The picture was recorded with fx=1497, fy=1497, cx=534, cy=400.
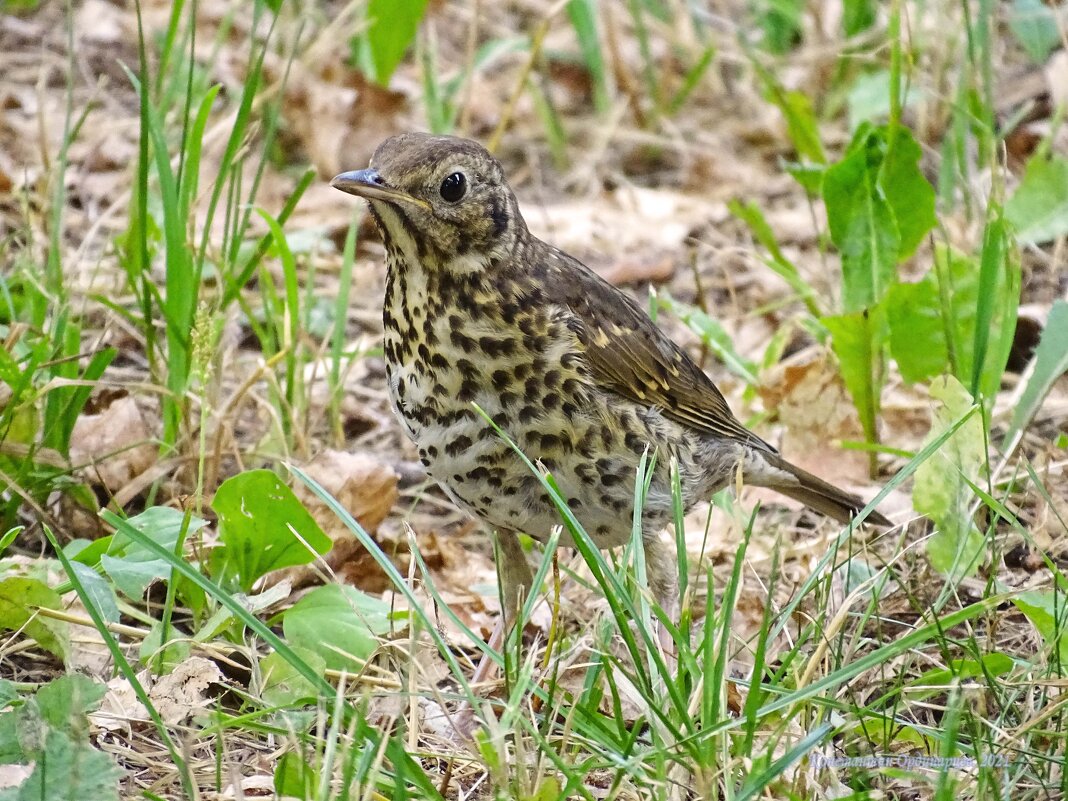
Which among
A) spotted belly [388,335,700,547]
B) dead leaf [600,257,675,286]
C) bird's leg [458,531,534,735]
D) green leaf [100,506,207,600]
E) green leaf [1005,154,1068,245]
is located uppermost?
green leaf [1005,154,1068,245]

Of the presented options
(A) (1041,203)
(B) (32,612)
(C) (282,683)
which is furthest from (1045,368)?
(B) (32,612)

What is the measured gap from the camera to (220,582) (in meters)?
3.66

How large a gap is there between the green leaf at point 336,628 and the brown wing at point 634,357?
83cm

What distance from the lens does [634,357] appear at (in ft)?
12.9

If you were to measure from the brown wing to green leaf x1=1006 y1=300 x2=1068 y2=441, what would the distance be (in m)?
0.73

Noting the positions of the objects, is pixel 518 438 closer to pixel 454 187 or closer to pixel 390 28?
pixel 454 187

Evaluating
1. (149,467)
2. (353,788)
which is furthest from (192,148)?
(353,788)

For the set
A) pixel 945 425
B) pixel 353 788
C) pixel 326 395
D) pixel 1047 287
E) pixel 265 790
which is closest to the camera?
pixel 353 788

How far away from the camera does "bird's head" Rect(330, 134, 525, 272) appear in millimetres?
3480

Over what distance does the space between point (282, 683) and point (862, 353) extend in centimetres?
216

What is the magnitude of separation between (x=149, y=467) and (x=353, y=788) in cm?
178

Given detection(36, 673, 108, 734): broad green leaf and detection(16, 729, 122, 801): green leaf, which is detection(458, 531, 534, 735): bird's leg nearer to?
detection(36, 673, 108, 734): broad green leaf

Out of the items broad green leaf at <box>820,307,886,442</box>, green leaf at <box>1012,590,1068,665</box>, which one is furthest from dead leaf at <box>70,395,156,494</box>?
green leaf at <box>1012,590,1068,665</box>

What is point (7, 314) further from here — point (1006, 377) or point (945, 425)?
point (1006, 377)
